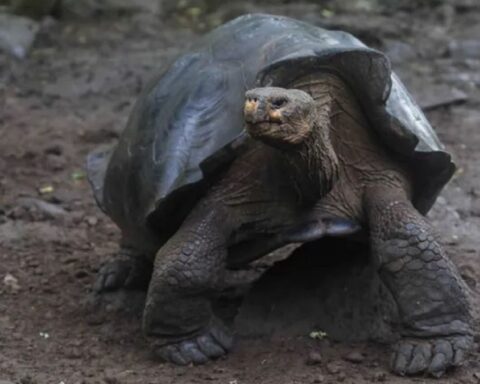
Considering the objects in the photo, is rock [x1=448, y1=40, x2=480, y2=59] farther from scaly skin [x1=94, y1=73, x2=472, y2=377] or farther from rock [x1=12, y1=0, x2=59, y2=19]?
scaly skin [x1=94, y1=73, x2=472, y2=377]

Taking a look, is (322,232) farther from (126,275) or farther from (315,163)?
(126,275)

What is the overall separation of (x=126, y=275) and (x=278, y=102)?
55.0 inches

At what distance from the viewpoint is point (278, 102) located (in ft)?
10.4

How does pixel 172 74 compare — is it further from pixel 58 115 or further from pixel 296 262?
pixel 58 115

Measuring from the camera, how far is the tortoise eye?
10.4 feet

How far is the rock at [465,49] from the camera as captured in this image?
296 inches

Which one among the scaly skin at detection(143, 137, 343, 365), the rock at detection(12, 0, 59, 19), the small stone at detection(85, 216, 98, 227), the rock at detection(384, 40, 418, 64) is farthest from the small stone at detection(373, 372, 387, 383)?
the rock at detection(12, 0, 59, 19)

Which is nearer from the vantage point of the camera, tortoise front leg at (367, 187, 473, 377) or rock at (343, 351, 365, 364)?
tortoise front leg at (367, 187, 473, 377)

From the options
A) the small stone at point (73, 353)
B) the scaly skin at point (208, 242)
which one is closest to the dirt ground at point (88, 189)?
the small stone at point (73, 353)

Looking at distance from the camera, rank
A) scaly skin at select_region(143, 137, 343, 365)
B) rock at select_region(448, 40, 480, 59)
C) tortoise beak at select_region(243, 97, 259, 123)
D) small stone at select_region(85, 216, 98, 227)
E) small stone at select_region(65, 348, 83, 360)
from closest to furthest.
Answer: tortoise beak at select_region(243, 97, 259, 123) < scaly skin at select_region(143, 137, 343, 365) < small stone at select_region(65, 348, 83, 360) < small stone at select_region(85, 216, 98, 227) < rock at select_region(448, 40, 480, 59)

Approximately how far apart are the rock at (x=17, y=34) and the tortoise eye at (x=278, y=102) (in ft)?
16.0

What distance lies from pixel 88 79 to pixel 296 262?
357 centimetres

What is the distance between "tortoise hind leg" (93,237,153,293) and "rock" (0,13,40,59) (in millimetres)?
3701

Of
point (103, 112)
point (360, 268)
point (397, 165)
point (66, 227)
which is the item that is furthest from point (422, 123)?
point (103, 112)
